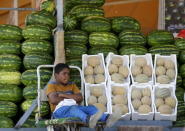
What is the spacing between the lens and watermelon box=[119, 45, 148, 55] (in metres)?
9.13

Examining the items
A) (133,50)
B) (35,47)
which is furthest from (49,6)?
(133,50)

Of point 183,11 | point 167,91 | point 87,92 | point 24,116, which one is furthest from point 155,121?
point 183,11

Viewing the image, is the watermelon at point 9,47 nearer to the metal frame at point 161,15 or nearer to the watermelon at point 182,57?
the watermelon at point 182,57

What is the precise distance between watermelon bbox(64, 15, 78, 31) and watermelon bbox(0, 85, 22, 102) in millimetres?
1293

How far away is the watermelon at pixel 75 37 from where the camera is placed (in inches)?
364

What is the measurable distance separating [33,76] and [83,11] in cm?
156

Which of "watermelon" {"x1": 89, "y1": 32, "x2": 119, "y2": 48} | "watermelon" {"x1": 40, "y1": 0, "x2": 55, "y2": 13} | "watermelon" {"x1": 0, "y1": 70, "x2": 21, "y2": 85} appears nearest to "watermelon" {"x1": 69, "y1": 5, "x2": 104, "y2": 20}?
"watermelon" {"x1": 40, "y1": 0, "x2": 55, "y2": 13}

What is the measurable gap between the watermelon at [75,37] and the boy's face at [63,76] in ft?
4.31

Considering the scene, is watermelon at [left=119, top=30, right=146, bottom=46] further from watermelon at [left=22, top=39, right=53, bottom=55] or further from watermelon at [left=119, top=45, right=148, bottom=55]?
watermelon at [left=22, top=39, right=53, bottom=55]

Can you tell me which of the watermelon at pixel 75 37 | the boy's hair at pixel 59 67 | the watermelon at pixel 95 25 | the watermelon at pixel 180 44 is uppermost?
the watermelon at pixel 95 25

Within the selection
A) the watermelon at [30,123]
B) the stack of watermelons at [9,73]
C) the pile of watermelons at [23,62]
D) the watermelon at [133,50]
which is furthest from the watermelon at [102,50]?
the watermelon at [30,123]

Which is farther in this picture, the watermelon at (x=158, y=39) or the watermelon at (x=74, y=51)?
the watermelon at (x=158, y=39)

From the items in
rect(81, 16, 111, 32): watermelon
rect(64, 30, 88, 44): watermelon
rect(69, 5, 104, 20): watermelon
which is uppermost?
rect(69, 5, 104, 20): watermelon

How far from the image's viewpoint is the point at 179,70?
932cm
